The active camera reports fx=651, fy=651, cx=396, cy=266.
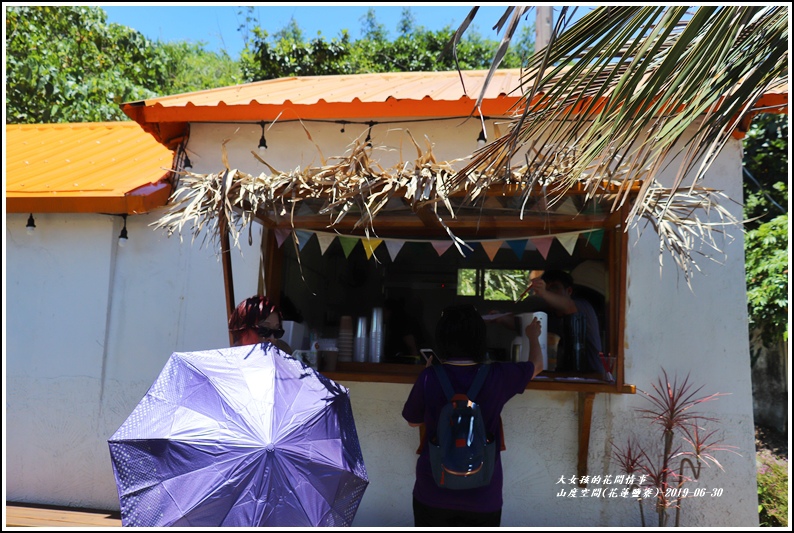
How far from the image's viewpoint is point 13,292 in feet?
18.0

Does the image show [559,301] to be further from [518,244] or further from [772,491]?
[772,491]

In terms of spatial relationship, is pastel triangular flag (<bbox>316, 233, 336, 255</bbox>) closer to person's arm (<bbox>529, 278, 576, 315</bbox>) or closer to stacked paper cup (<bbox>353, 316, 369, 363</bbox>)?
stacked paper cup (<bbox>353, 316, 369, 363</bbox>)

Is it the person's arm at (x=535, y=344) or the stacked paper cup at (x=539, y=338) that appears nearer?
the person's arm at (x=535, y=344)

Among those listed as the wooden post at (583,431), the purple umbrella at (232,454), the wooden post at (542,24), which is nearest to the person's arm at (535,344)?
the wooden post at (583,431)

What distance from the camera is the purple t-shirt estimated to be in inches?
122

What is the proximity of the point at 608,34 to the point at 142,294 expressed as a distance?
164 inches

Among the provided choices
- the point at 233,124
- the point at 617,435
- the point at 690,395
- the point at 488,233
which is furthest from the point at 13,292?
the point at 690,395

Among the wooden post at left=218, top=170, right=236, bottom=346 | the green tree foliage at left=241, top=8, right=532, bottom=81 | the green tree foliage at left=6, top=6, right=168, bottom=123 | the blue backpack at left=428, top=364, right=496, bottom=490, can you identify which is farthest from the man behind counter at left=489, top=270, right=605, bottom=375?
the green tree foliage at left=241, top=8, right=532, bottom=81

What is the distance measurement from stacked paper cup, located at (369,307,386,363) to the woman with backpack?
135cm

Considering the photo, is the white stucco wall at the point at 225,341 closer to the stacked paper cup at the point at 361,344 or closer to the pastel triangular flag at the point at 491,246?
the stacked paper cup at the point at 361,344

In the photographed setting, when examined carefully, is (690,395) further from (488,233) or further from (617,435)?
(488,233)

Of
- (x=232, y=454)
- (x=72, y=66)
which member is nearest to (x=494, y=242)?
(x=232, y=454)

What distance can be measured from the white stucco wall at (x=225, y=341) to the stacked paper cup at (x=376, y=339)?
0.33 meters

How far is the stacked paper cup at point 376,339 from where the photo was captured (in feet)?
15.2
